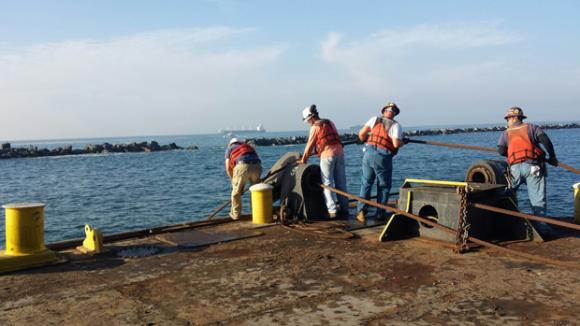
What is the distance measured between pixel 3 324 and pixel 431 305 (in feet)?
12.1

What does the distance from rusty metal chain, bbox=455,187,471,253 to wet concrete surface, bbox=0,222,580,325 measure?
0.61 ft

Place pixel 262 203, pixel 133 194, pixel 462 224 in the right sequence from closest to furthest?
1. pixel 462 224
2. pixel 262 203
3. pixel 133 194

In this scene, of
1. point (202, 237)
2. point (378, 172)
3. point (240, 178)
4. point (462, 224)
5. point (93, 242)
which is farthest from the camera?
point (240, 178)

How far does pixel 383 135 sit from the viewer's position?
8305 mm

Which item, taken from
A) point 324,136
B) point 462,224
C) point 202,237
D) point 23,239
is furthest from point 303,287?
point 324,136

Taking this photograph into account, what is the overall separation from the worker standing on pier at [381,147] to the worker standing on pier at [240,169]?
2.02 m

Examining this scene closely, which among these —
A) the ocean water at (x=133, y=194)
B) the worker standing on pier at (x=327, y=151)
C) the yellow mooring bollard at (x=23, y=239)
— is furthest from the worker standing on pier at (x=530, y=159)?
the ocean water at (x=133, y=194)

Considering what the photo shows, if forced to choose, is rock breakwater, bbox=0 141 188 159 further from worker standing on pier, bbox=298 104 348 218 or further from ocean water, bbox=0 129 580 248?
worker standing on pier, bbox=298 104 348 218

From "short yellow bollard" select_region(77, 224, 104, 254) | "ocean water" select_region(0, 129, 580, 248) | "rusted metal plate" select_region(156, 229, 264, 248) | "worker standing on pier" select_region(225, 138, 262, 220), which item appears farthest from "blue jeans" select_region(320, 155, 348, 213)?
"ocean water" select_region(0, 129, 580, 248)

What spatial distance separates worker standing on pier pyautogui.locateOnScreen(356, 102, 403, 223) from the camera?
8258 millimetres

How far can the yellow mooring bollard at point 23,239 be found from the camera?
5.96 m

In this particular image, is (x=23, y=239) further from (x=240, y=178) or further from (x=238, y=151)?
(x=238, y=151)

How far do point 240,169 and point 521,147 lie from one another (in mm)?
4672

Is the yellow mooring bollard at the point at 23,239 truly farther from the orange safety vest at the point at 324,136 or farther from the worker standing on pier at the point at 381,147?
the worker standing on pier at the point at 381,147
